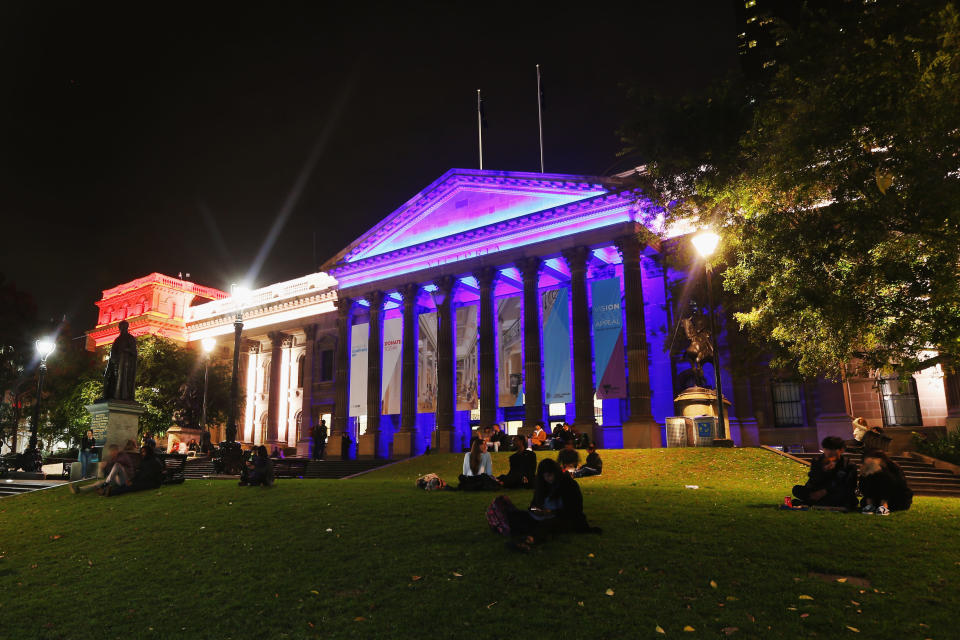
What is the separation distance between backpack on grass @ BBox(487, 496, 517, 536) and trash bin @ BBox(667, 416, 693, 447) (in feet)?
56.1

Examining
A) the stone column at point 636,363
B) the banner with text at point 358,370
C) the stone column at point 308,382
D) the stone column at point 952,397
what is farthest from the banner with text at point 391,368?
the stone column at point 952,397

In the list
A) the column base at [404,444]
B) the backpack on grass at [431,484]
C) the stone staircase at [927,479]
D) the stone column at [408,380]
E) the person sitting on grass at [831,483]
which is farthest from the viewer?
the stone column at [408,380]

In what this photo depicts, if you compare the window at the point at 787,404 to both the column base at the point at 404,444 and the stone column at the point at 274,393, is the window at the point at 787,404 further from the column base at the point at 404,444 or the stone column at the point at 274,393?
the stone column at the point at 274,393

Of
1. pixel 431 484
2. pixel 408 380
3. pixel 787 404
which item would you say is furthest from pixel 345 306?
pixel 431 484

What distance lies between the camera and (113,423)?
18.5 metres

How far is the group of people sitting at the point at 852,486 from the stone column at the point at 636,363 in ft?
59.3

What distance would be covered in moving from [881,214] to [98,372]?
163 ft

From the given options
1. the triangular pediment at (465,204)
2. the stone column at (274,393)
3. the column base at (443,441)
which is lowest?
the column base at (443,441)

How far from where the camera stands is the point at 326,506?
38.3ft

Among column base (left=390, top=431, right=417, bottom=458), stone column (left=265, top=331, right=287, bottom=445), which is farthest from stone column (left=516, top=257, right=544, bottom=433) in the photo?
stone column (left=265, top=331, right=287, bottom=445)

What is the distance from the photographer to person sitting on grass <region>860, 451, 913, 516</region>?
9516mm

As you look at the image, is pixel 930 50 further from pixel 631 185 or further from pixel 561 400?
pixel 561 400

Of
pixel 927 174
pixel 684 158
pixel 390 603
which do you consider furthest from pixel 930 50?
pixel 390 603

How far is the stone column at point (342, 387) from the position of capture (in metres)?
38.2
